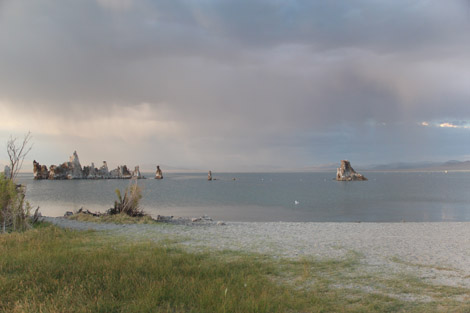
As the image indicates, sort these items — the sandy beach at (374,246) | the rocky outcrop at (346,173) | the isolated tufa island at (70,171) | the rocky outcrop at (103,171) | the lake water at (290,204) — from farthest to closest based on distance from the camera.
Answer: the rocky outcrop at (103,171) → the isolated tufa island at (70,171) → the rocky outcrop at (346,173) → the lake water at (290,204) → the sandy beach at (374,246)

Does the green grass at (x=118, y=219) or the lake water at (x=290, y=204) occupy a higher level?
the green grass at (x=118, y=219)

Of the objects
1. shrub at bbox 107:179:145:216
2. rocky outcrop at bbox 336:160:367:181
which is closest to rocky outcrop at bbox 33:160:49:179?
rocky outcrop at bbox 336:160:367:181

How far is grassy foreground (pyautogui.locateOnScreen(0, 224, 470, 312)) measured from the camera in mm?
5480

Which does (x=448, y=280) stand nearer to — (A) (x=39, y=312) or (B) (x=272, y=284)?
(B) (x=272, y=284)

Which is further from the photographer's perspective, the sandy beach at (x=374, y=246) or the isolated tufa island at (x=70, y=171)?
the isolated tufa island at (x=70, y=171)

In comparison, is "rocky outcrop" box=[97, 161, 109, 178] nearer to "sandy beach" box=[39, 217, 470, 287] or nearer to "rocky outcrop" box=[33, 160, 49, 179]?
"rocky outcrop" box=[33, 160, 49, 179]

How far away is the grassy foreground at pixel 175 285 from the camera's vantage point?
216 inches

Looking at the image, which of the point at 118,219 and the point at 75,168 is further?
the point at 75,168

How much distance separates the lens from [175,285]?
6488mm

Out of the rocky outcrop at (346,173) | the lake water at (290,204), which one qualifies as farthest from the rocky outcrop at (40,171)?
the rocky outcrop at (346,173)

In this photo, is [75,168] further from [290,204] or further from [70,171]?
[290,204]

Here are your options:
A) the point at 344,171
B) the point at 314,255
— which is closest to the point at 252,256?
the point at 314,255

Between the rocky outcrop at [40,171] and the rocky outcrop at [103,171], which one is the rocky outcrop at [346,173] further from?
the rocky outcrop at [40,171]

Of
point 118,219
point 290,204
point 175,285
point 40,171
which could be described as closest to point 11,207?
point 118,219
